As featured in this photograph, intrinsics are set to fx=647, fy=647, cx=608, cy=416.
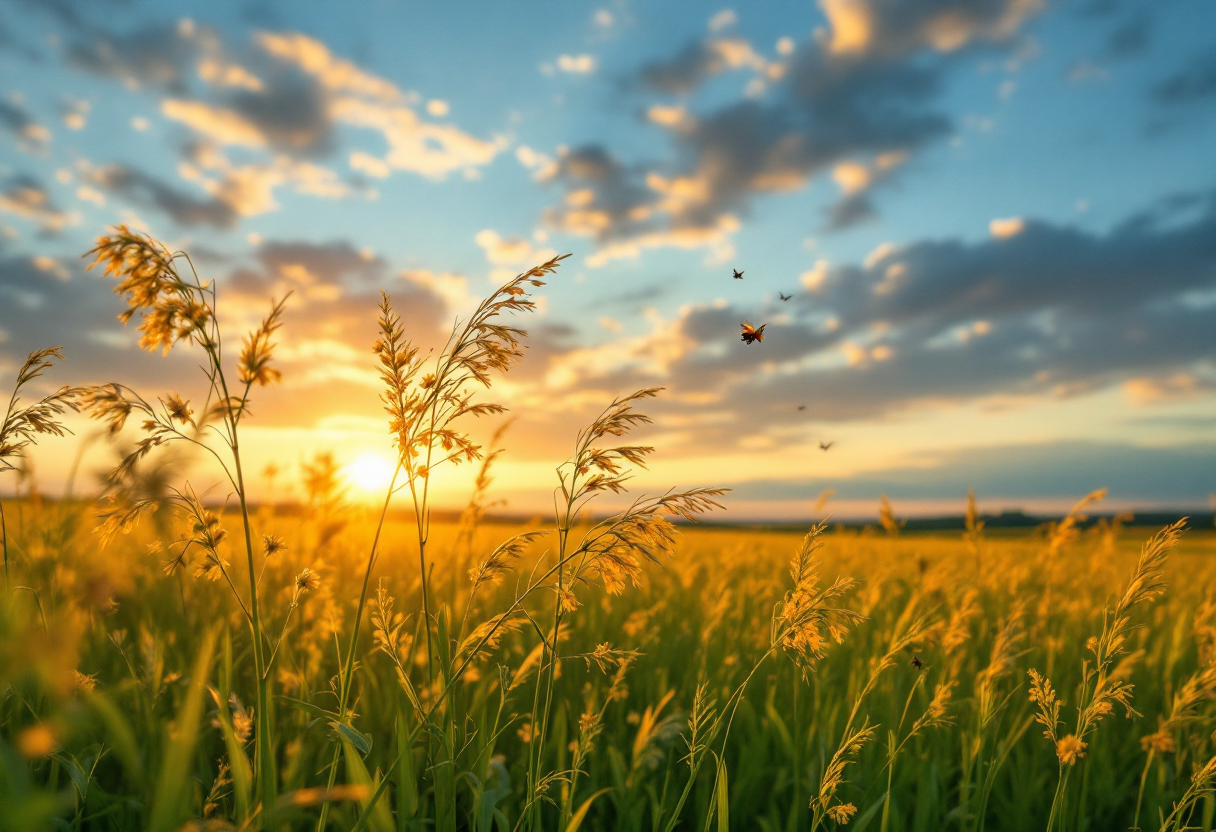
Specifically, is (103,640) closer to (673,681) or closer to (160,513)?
(160,513)

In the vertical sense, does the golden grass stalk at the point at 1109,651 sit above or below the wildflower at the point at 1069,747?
above

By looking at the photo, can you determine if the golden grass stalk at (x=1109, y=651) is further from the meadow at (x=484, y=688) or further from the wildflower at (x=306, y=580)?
the wildflower at (x=306, y=580)

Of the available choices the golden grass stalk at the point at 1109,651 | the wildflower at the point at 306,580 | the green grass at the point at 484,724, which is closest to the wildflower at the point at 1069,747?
the golden grass stalk at the point at 1109,651

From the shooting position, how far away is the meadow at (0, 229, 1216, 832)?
188 centimetres

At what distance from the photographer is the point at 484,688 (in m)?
3.23

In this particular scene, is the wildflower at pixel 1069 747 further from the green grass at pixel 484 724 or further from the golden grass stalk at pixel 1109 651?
the green grass at pixel 484 724

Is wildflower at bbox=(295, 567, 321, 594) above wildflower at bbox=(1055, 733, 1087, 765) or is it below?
above

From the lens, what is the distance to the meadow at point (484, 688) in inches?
73.9

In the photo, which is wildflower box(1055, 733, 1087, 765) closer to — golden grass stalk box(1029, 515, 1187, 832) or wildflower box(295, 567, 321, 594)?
golden grass stalk box(1029, 515, 1187, 832)

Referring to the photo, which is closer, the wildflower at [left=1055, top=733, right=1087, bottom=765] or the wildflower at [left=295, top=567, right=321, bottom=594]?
the wildflower at [left=295, top=567, right=321, bottom=594]

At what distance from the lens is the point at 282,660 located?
355cm

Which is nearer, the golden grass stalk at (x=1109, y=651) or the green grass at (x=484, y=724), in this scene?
the green grass at (x=484, y=724)

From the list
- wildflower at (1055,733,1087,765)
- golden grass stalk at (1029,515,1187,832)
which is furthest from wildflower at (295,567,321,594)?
wildflower at (1055,733,1087,765)

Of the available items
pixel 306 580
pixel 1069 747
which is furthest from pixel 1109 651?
pixel 306 580
